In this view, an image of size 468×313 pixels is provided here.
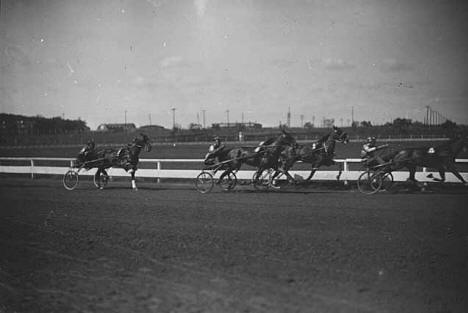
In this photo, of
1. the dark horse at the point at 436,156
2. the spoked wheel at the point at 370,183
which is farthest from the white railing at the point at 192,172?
the dark horse at the point at 436,156

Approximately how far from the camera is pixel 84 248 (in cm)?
670

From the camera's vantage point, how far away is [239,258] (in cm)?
591

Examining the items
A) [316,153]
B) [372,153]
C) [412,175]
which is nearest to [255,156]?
[316,153]

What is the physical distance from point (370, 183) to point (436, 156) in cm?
199

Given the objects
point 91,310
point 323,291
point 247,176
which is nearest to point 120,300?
point 91,310

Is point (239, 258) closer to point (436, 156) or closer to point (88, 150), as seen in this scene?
point (436, 156)

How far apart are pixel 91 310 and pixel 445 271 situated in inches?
161

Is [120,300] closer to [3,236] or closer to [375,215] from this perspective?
[3,236]

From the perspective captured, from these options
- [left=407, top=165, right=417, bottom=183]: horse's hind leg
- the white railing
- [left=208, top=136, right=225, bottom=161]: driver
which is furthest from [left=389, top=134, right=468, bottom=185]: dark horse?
[left=208, top=136, right=225, bottom=161]: driver

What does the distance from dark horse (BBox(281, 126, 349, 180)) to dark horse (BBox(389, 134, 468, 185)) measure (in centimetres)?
237

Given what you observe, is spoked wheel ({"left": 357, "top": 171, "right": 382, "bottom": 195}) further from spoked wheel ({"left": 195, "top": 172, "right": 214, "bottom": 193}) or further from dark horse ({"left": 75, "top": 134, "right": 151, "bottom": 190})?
dark horse ({"left": 75, "top": 134, "right": 151, "bottom": 190})

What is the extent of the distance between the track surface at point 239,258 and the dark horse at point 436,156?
2429mm

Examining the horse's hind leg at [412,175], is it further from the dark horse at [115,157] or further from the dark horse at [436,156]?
the dark horse at [115,157]

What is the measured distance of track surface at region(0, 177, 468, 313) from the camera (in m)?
4.57
